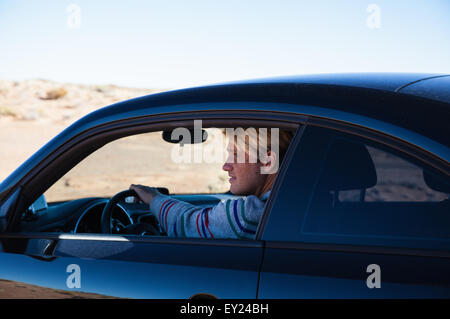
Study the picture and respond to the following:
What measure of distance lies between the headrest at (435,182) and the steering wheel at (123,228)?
1.52m

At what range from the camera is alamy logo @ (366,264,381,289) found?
157 centimetres

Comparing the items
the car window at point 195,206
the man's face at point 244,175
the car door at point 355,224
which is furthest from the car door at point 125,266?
the man's face at point 244,175

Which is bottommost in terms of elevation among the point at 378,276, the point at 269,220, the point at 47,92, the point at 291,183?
the point at 378,276

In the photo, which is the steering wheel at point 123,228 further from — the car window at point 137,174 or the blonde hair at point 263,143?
the car window at point 137,174

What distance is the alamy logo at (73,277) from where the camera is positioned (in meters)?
2.01

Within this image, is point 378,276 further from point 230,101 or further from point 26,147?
point 26,147

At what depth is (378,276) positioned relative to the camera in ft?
5.20

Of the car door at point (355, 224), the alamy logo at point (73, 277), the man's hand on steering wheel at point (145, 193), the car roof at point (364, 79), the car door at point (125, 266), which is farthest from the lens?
the man's hand on steering wheel at point (145, 193)

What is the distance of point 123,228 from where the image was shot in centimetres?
280

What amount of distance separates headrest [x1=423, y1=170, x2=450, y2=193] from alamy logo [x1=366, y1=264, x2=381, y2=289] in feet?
1.02

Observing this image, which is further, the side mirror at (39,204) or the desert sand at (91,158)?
the desert sand at (91,158)
